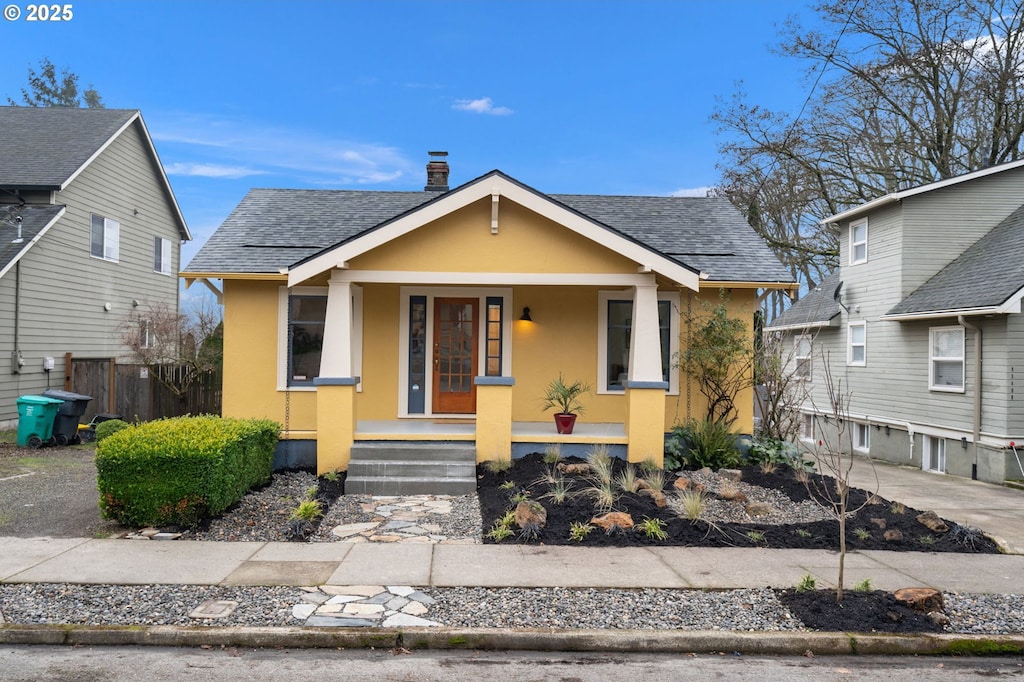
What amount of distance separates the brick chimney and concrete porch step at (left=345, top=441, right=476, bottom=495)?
6457mm

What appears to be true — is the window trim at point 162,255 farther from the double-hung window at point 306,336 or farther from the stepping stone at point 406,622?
the stepping stone at point 406,622

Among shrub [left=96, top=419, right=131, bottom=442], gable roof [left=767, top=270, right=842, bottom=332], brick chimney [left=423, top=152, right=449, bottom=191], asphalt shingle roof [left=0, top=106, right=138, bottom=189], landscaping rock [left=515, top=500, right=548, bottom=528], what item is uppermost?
asphalt shingle roof [left=0, top=106, right=138, bottom=189]

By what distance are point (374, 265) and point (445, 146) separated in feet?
18.4

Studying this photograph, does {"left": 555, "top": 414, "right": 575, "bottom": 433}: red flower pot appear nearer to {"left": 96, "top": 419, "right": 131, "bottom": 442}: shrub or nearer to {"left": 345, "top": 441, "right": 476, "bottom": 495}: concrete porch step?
{"left": 345, "top": 441, "right": 476, "bottom": 495}: concrete porch step

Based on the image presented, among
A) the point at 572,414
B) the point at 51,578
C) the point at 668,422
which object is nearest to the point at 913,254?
the point at 668,422

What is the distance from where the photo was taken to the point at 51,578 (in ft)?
18.2

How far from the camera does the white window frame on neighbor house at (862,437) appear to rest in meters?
17.0

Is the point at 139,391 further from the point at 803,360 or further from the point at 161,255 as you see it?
the point at 803,360

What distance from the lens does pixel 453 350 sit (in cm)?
1145

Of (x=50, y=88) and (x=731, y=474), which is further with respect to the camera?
(x=50, y=88)

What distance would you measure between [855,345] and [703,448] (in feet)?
31.0

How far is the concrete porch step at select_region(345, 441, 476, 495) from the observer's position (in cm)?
891

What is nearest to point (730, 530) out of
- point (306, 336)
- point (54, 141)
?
point (306, 336)

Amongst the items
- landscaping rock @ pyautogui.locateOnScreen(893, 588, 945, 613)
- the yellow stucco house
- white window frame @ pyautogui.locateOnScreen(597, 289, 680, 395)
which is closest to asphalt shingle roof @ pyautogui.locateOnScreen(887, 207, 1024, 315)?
the yellow stucco house
